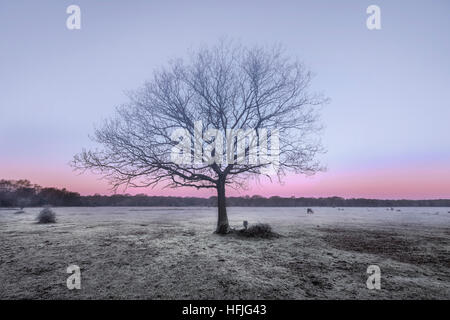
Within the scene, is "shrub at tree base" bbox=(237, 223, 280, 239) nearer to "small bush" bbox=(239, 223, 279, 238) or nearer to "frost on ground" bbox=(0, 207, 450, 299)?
"small bush" bbox=(239, 223, 279, 238)

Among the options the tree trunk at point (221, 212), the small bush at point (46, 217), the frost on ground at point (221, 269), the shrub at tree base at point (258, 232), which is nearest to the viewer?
the frost on ground at point (221, 269)

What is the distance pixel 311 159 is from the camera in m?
13.9

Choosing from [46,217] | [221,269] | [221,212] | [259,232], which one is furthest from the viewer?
[46,217]

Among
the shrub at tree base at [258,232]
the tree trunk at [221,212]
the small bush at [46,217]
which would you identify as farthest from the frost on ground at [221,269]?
the small bush at [46,217]

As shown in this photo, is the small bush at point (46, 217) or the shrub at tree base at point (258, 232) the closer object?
the shrub at tree base at point (258, 232)

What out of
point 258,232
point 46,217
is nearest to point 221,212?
point 258,232

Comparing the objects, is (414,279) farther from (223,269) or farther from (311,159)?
(311,159)

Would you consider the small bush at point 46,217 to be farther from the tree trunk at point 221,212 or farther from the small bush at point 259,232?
the small bush at point 259,232

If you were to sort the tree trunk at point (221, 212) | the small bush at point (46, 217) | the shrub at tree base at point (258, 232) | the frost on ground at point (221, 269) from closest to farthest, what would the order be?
the frost on ground at point (221, 269), the shrub at tree base at point (258, 232), the tree trunk at point (221, 212), the small bush at point (46, 217)

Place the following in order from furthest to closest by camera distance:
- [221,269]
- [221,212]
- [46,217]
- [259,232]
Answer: [46,217] → [221,212] → [259,232] → [221,269]

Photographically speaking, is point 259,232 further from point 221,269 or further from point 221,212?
point 221,269

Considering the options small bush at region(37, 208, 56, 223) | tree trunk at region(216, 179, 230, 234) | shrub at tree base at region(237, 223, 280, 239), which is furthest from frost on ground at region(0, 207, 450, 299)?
small bush at region(37, 208, 56, 223)
